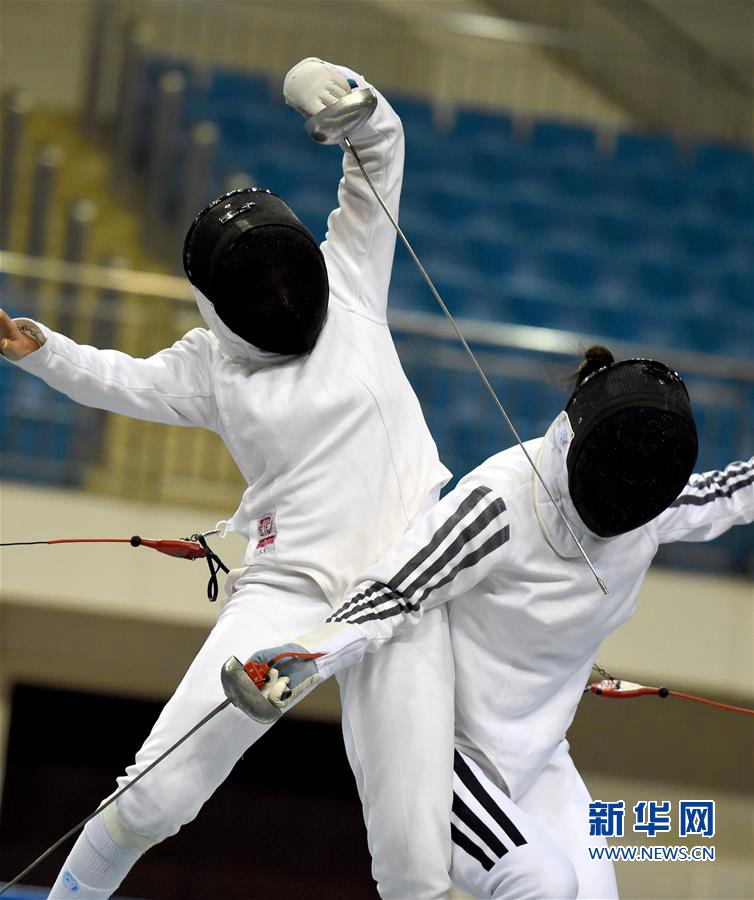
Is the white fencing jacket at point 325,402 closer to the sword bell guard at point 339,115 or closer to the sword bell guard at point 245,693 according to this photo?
the sword bell guard at point 339,115

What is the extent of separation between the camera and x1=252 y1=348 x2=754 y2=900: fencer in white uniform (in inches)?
71.7

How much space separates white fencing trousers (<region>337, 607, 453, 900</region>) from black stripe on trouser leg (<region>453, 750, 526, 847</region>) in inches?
1.2

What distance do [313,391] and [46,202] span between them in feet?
10.4

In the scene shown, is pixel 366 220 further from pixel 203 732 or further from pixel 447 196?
pixel 447 196

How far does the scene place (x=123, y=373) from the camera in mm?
2125

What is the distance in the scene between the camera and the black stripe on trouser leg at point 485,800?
184cm

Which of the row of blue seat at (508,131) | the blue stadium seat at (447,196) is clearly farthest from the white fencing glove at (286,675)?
the row of blue seat at (508,131)

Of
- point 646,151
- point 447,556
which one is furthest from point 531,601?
point 646,151

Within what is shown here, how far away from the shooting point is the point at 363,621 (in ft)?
5.92

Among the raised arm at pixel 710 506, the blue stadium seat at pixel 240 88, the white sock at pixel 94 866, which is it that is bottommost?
the white sock at pixel 94 866

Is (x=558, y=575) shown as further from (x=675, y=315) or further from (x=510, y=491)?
(x=675, y=315)

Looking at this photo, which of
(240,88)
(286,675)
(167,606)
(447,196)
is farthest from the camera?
(240,88)

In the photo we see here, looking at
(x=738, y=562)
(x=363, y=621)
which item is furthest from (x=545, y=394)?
(x=363, y=621)

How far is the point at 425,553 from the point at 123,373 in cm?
60
